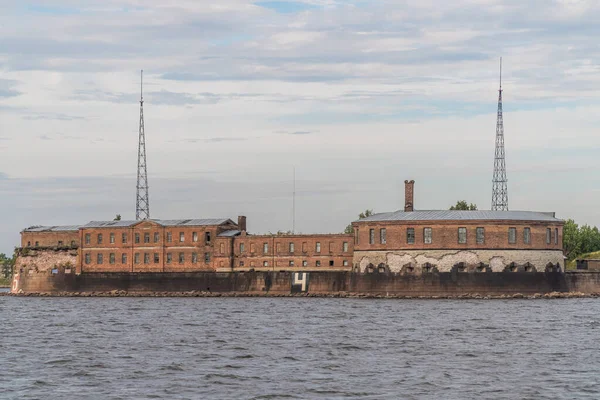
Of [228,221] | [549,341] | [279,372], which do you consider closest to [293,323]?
[549,341]

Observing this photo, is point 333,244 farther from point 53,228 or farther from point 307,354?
point 307,354

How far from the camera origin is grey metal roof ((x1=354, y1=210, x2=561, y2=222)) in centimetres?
8175

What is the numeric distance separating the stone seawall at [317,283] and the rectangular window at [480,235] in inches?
94.2

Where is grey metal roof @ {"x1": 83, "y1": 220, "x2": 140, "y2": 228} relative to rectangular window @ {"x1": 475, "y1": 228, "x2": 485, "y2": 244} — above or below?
above

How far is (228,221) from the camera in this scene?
98000mm

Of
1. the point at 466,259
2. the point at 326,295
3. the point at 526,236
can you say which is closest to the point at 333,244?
the point at 326,295

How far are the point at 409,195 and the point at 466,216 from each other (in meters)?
6.23

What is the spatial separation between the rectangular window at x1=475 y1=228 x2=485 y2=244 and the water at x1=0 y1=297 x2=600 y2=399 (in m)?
13.7

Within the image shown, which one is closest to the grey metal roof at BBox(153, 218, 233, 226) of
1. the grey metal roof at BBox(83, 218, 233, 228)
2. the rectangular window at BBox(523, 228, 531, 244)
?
the grey metal roof at BBox(83, 218, 233, 228)

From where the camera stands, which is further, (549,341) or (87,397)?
(549,341)

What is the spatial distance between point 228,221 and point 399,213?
18.5 meters

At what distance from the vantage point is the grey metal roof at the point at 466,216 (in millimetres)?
81750

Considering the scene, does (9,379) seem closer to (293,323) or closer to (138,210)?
(293,323)

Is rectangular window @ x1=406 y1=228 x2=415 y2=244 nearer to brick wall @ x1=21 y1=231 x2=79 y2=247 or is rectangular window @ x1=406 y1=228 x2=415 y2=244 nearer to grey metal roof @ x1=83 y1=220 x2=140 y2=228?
grey metal roof @ x1=83 y1=220 x2=140 y2=228
